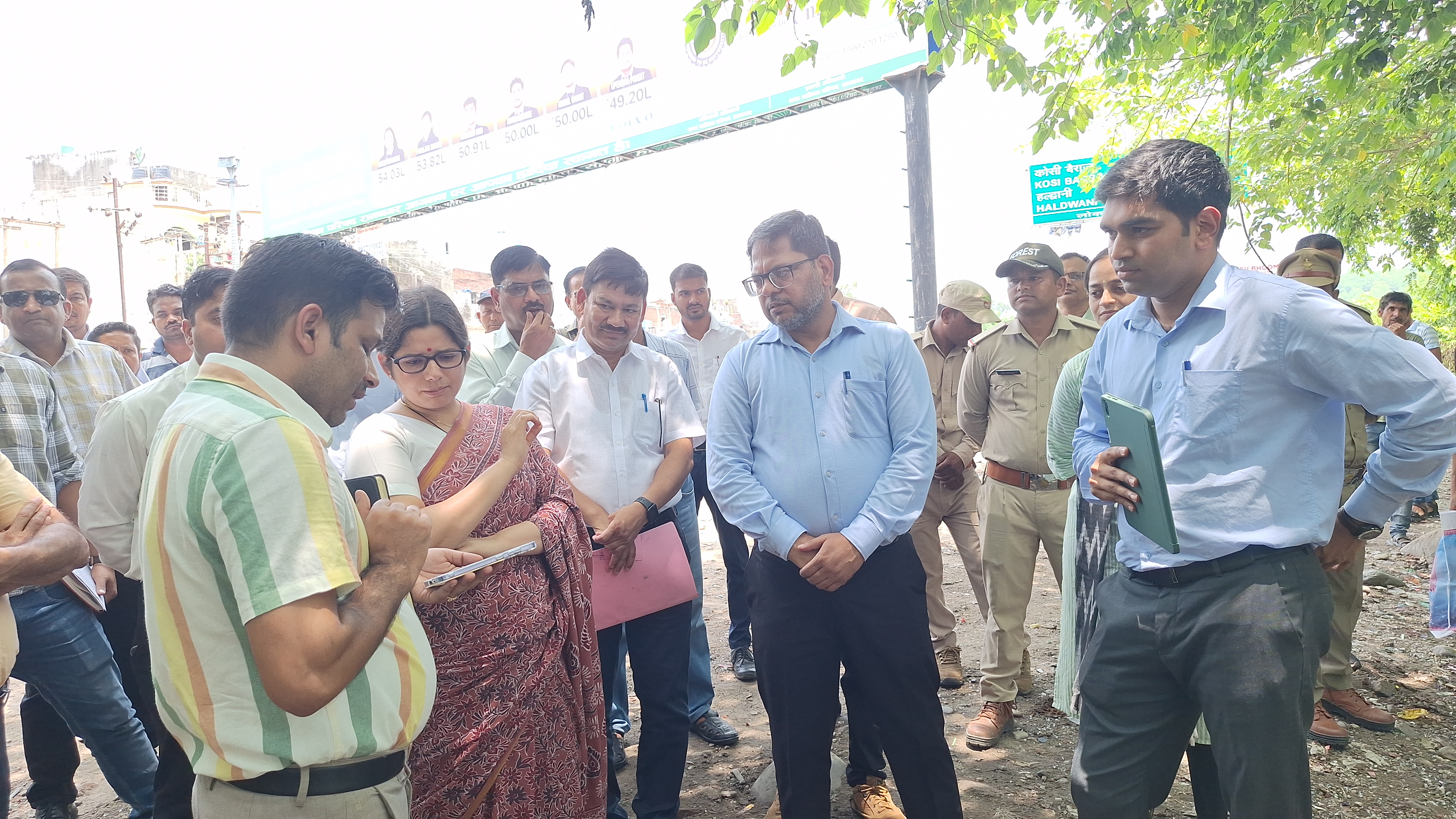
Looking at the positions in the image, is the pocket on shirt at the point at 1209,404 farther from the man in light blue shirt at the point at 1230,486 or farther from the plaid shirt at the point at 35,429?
Answer: the plaid shirt at the point at 35,429

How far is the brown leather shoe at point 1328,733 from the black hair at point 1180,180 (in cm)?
252

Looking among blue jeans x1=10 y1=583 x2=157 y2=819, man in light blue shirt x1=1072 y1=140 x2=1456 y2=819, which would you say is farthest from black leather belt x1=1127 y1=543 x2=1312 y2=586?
blue jeans x1=10 y1=583 x2=157 y2=819

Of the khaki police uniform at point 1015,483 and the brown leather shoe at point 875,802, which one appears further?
the khaki police uniform at point 1015,483

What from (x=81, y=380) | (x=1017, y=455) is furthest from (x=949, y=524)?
(x=81, y=380)

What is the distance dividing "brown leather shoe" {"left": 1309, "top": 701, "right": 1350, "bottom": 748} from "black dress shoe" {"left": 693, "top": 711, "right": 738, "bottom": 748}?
7.88ft

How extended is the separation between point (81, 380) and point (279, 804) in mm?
3578

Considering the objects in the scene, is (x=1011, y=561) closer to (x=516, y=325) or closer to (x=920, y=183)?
(x=516, y=325)

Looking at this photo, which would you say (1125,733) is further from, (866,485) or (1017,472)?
(1017,472)

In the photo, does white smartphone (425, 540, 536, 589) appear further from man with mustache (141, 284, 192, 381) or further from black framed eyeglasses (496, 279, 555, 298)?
man with mustache (141, 284, 192, 381)

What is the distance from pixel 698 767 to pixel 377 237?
23.9 meters

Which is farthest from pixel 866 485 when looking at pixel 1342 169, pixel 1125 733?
pixel 1342 169

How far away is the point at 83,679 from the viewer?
2.88 m

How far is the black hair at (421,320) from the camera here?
251 centimetres

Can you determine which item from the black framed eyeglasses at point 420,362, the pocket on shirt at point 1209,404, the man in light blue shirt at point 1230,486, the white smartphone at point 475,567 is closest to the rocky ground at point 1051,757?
the man in light blue shirt at point 1230,486
